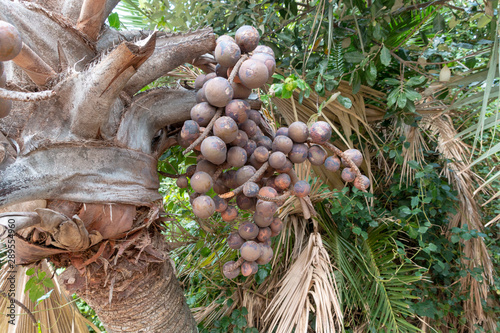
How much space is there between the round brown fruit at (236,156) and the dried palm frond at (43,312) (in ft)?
2.67

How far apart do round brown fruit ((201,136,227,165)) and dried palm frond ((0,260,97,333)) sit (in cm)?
82

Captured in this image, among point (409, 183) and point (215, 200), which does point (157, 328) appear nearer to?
point (215, 200)

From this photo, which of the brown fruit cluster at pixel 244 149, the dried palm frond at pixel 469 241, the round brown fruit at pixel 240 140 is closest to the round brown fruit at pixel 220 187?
the brown fruit cluster at pixel 244 149

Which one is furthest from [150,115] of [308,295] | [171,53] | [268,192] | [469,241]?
[469,241]

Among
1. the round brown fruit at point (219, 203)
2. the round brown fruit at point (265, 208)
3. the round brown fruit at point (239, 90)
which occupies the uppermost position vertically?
the round brown fruit at point (239, 90)

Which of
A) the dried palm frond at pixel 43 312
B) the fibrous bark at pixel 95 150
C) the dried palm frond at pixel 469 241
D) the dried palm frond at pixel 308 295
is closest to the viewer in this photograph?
the fibrous bark at pixel 95 150

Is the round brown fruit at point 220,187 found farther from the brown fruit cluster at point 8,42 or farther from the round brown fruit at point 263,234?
the brown fruit cluster at point 8,42

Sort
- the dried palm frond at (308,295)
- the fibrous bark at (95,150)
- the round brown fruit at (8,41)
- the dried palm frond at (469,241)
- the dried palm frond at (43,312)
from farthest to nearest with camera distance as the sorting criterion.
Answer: the dried palm frond at (469,241) < the dried palm frond at (43,312) < the dried palm frond at (308,295) < the fibrous bark at (95,150) < the round brown fruit at (8,41)

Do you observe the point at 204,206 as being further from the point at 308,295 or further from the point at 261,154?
the point at 308,295

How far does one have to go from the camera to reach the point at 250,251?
2.35ft

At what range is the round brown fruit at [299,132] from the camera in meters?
0.72

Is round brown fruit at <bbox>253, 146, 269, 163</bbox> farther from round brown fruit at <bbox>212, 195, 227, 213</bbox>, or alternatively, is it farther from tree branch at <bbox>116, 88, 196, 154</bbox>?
tree branch at <bbox>116, 88, 196, 154</bbox>

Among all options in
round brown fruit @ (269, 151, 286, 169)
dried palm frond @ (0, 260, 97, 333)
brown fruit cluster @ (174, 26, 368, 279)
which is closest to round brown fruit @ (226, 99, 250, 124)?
brown fruit cluster @ (174, 26, 368, 279)

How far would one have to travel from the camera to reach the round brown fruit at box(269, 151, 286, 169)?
0.69 metres
